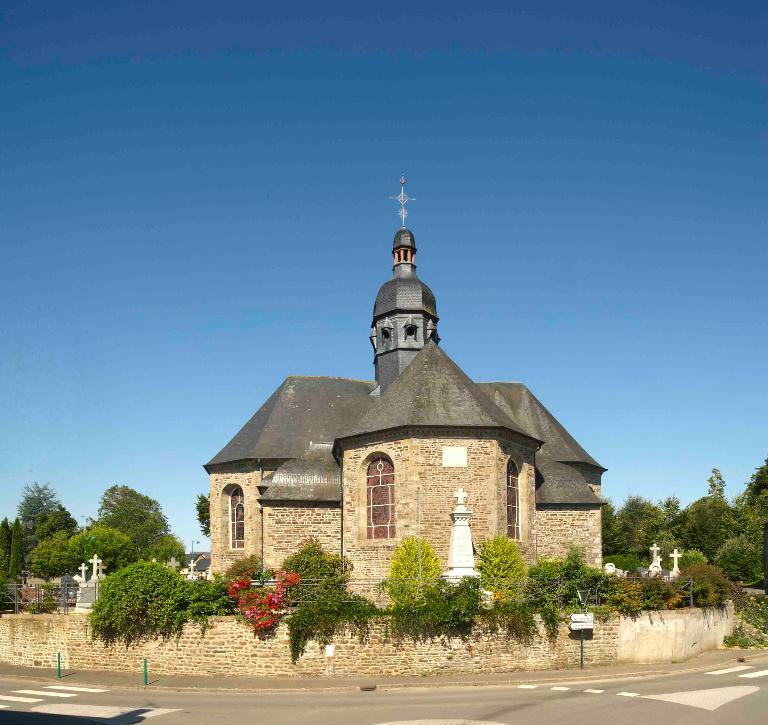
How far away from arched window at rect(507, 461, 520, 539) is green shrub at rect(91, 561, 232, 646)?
398 inches

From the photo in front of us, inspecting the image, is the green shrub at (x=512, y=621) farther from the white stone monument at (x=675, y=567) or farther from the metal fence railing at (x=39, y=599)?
the metal fence railing at (x=39, y=599)

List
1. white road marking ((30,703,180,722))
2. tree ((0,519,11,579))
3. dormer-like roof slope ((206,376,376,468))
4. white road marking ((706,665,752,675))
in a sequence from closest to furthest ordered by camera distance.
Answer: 1. white road marking ((30,703,180,722))
2. white road marking ((706,665,752,675))
3. dormer-like roof slope ((206,376,376,468))
4. tree ((0,519,11,579))

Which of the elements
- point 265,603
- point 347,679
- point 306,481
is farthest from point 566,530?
point 265,603

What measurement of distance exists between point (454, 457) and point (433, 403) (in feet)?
6.35

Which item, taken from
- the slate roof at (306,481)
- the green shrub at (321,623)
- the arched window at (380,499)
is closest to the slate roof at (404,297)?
the slate roof at (306,481)

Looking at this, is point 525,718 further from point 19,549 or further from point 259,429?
point 19,549

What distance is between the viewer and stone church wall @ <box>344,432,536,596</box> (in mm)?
22969

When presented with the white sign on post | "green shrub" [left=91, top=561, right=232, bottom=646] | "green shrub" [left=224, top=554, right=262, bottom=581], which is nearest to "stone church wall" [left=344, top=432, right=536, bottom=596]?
"green shrub" [left=224, top=554, right=262, bottom=581]

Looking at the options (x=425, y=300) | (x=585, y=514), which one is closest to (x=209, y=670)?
(x=585, y=514)

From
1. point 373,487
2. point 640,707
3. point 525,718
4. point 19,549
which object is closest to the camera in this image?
point 525,718

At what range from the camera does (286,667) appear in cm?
1698

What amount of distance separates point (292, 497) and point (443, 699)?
41.7 ft

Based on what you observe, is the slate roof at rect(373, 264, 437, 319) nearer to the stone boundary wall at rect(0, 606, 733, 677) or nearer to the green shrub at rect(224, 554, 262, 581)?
the green shrub at rect(224, 554, 262, 581)

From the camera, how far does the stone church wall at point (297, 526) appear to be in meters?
26.4
